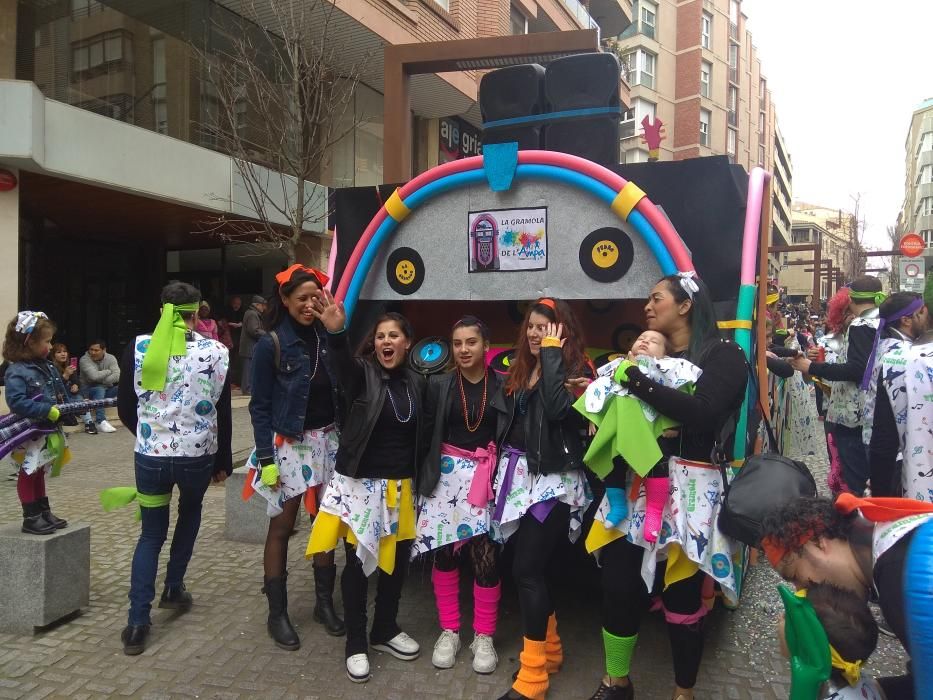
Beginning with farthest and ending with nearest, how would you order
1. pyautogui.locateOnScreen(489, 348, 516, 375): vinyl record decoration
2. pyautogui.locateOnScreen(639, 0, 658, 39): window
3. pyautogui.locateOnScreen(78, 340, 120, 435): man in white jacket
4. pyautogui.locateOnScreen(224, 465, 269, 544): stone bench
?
1. pyautogui.locateOnScreen(639, 0, 658, 39): window
2. pyautogui.locateOnScreen(78, 340, 120, 435): man in white jacket
3. pyautogui.locateOnScreen(224, 465, 269, 544): stone bench
4. pyautogui.locateOnScreen(489, 348, 516, 375): vinyl record decoration

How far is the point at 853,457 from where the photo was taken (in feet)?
16.7

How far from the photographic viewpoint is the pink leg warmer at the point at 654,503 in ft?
9.02

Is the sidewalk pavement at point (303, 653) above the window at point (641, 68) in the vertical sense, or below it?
below

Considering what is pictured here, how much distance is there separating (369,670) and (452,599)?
19.8 inches

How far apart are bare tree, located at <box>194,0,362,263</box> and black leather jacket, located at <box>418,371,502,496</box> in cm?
514

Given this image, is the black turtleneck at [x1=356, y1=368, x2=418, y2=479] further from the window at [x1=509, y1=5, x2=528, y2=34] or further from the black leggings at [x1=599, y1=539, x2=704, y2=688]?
the window at [x1=509, y1=5, x2=528, y2=34]

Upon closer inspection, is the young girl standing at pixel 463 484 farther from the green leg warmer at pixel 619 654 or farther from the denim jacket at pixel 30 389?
the denim jacket at pixel 30 389

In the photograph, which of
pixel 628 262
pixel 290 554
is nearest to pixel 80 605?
pixel 290 554

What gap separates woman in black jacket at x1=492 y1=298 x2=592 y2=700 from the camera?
3.00m

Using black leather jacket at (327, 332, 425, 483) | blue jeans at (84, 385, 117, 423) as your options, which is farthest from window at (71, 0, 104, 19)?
black leather jacket at (327, 332, 425, 483)

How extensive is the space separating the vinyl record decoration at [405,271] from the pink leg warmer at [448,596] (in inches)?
66.1

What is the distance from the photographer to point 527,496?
121 inches

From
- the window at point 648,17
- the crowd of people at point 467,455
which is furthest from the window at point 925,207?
the crowd of people at point 467,455

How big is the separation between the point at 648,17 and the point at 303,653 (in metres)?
38.9
